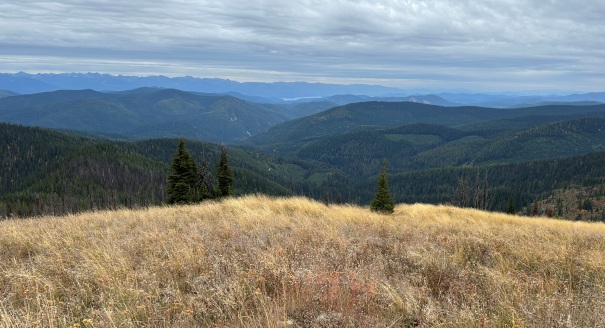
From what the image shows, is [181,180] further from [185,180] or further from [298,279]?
[298,279]

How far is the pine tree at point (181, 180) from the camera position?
3600cm

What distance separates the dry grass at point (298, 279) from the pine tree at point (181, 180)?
26.6 meters

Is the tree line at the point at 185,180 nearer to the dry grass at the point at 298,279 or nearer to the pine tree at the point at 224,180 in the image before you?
the pine tree at the point at 224,180

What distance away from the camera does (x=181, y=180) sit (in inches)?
1444

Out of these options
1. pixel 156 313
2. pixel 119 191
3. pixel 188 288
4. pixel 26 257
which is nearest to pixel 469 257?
pixel 188 288

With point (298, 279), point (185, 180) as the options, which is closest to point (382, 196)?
point (185, 180)

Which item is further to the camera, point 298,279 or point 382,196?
point 382,196

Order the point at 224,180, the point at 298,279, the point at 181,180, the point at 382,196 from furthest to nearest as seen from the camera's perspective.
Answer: the point at 224,180 < the point at 181,180 < the point at 382,196 < the point at 298,279

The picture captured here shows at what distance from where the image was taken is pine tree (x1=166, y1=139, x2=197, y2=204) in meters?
36.0

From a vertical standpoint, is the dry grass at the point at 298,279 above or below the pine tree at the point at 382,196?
above

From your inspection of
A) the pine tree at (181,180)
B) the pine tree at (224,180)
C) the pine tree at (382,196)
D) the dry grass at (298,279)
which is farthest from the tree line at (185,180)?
the dry grass at (298,279)

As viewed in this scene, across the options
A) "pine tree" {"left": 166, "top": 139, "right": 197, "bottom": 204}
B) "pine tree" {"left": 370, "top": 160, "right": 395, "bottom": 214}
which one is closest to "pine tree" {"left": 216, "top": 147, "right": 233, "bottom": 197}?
"pine tree" {"left": 166, "top": 139, "right": 197, "bottom": 204}

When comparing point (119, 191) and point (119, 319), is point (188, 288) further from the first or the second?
point (119, 191)

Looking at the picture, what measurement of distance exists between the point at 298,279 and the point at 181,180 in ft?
111
